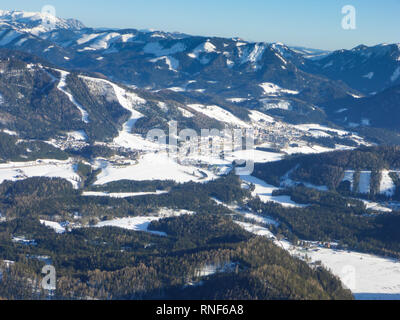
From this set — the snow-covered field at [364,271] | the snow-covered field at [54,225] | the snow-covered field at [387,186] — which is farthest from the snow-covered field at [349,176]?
the snow-covered field at [54,225]

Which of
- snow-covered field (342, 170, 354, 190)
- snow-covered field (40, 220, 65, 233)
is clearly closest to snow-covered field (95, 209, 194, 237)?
snow-covered field (40, 220, 65, 233)

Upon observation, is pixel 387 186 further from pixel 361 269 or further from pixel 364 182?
pixel 361 269

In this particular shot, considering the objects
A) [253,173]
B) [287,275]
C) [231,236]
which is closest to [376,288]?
[287,275]

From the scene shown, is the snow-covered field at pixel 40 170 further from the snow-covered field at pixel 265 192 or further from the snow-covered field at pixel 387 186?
the snow-covered field at pixel 387 186

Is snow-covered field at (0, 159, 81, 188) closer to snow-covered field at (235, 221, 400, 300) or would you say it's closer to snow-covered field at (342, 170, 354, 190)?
snow-covered field at (235, 221, 400, 300)

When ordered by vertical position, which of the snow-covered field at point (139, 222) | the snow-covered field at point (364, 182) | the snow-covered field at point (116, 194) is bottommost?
the snow-covered field at point (139, 222)

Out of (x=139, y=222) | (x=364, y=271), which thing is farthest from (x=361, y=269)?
(x=139, y=222)

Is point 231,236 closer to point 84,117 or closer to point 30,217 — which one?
point 30,217

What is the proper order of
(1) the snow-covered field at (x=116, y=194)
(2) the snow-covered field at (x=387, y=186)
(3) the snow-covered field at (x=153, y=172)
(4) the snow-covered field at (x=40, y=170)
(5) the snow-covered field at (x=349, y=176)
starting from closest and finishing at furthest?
(1) the snow-covered field at (x=116, y=194) → (4) the snow-covered field at (x=40, y=170) → (2) the snow-covered field at (x=387, y=186) → (5) the snow-covered field at (x=349, y=176) → (3) the snow-covered field at (x=153, y=172)
